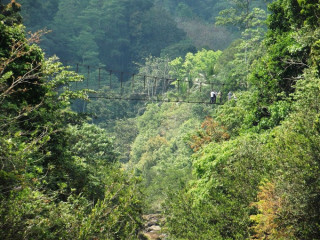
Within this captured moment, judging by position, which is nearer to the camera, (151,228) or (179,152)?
(151,228)

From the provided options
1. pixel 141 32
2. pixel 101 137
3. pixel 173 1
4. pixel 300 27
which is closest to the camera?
pixel 300 27

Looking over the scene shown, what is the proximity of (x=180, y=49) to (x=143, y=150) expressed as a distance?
2420cm

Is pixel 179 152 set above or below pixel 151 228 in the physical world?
above

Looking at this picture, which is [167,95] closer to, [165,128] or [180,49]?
[165,128]

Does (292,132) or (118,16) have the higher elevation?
(292,132)

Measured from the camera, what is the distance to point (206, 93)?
42.8 metres

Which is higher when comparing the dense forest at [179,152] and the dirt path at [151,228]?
the dense forest at [179,152]

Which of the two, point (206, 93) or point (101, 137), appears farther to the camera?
point (206, 93)

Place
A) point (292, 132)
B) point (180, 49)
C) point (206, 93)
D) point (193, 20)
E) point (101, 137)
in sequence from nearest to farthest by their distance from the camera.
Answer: point (292, 132)
point (101, 137)
point (206, 93)
point (180, 49)
point (193, 20)

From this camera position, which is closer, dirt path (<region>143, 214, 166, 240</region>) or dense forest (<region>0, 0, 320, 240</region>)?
dense forest (<region>0, 0, 320, 240</region>)

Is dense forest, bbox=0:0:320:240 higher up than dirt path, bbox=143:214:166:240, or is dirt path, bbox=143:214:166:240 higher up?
dense forest, bbox=0:0:320:240

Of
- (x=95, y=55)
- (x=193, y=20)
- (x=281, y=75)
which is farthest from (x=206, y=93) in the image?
(x=193, y=20)

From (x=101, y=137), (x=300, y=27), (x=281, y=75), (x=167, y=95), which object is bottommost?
(x=167, y=95)

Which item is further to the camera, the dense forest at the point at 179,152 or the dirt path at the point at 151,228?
the dirt path at the point at 151,228
